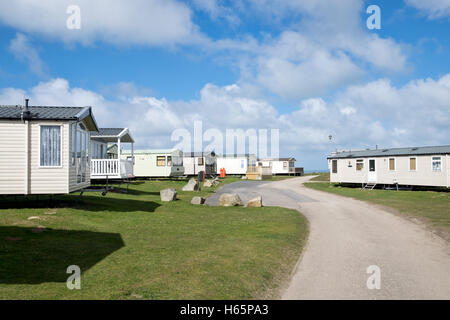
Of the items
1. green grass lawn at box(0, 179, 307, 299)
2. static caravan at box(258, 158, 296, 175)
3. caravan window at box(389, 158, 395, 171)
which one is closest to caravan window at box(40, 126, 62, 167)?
green grass lawn at box(0, 179, 307, 299)

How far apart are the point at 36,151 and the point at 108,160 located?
5521mm

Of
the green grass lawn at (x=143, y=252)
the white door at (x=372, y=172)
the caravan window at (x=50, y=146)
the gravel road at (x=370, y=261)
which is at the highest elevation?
the caravan window at (x=50, y=146)

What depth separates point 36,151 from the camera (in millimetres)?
13719

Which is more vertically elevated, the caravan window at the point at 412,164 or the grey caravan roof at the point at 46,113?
the grey caravan roof at the point at 46,113

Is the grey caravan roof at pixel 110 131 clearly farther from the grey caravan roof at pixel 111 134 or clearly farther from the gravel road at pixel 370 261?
the gravel road at pixel 370 261

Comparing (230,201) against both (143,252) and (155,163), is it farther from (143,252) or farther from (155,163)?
(155,163)

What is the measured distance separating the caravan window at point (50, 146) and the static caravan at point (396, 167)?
24.3 meters

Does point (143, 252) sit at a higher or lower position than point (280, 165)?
lower

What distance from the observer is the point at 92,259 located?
796 centimetres

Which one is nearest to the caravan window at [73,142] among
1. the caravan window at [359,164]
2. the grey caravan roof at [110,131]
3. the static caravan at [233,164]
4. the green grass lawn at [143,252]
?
the green grass lawn at [143,252]

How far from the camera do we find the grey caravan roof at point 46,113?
44.6 ft

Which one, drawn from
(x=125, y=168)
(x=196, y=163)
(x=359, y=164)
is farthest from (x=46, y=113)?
(x=196, y=163)
